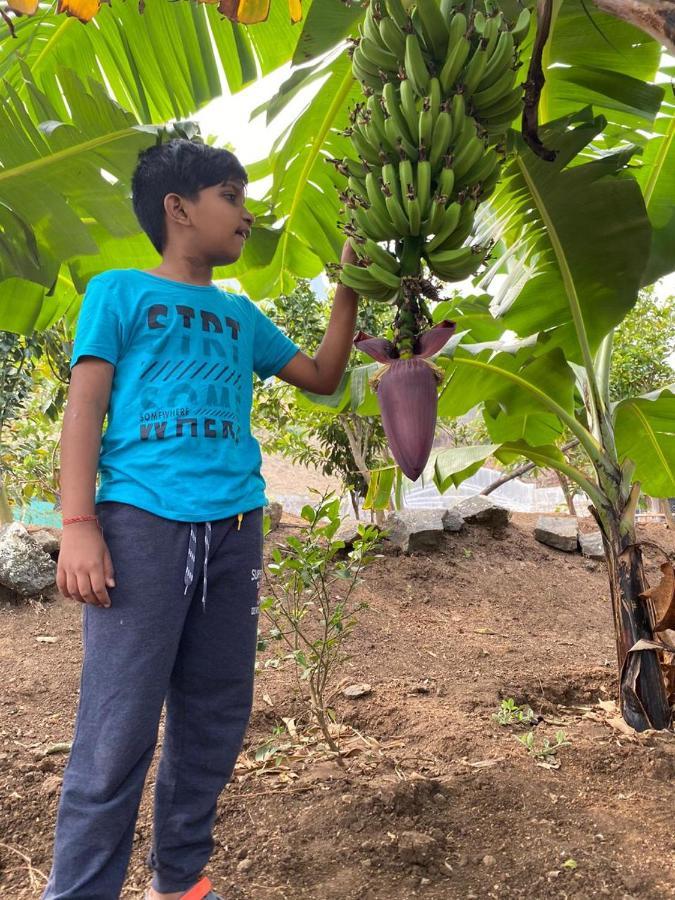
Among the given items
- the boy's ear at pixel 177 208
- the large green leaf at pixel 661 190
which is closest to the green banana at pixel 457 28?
the boy's ear at pixel 177 208

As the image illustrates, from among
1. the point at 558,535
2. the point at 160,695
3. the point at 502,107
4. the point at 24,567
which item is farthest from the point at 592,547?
the point at 160,695

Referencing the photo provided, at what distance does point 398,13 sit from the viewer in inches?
50.8

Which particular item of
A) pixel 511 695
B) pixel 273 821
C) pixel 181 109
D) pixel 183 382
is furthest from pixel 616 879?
pixel 181 109

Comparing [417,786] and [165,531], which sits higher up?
[165,531]

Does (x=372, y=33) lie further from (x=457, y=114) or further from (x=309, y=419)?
(x=309, y=419)

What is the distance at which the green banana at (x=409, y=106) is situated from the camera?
4.11 feet

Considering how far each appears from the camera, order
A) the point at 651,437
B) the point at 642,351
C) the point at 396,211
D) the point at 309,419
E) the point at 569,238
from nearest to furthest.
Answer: the point at 396,211, the point at 569,238, the point at 651,437, the point at 309,419, the point at 642,351

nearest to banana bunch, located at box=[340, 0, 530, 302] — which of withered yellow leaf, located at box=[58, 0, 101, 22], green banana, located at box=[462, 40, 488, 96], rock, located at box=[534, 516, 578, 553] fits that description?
green banana, located at box=[462, 40, 488, 96]

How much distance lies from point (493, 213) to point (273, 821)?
2.16 metres

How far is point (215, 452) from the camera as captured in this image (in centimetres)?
142

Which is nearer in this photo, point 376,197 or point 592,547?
point 376,197

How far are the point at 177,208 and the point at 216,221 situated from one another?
0.10m

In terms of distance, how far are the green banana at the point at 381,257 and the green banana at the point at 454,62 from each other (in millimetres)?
328

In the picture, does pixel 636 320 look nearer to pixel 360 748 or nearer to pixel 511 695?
pixel 511 695
